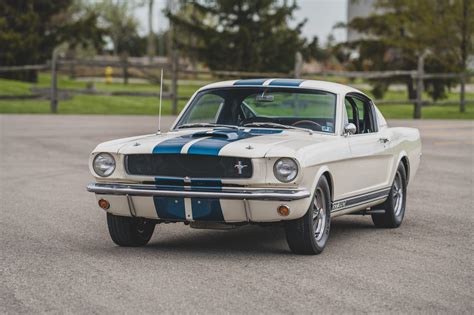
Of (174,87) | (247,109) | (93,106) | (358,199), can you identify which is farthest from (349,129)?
(93,106)

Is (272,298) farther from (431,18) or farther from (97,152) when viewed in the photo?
(431,18)

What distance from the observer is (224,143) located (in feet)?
26.0

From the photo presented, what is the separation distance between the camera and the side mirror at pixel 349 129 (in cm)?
892

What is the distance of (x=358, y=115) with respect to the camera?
996 cm

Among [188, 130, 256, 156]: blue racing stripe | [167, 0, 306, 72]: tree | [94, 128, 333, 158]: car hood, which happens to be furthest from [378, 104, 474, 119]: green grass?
[188, 130, 256, 156]: blue racing stripe

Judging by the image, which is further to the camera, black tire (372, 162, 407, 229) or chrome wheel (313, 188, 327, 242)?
black tire (372, 162, 407, 229)

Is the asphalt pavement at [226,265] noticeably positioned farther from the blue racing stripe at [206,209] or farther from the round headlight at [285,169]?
the round headlight at [285,169]

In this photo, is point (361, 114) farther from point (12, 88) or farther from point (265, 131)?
point (12, 88)

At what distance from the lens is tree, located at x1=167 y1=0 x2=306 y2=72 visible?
44625mm

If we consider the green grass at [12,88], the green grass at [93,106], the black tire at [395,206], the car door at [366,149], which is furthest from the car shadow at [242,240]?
the green grass at [12,88]

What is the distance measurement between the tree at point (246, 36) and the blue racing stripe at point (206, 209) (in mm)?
36461

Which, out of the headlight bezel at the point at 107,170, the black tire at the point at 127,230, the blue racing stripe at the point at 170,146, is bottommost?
the black tire at the point at 127,230

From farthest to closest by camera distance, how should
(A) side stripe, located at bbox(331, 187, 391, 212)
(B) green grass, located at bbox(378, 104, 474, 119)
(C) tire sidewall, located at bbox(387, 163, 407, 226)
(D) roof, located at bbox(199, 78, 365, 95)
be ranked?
1. (B) green grass, located at bbox(378, 104, 474, 119)
2. (C) tire sidewall, located at bbox(387, 163, 407, 226)
3. (D) roof, located at bbox(199, 78, 365, 95)
4. (A) side stripe, located at bbox(331, 187, 391, 212)

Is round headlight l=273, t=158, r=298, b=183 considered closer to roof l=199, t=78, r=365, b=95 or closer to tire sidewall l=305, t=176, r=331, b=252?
tire sidewall l=305, t=176, r=331, b=252
